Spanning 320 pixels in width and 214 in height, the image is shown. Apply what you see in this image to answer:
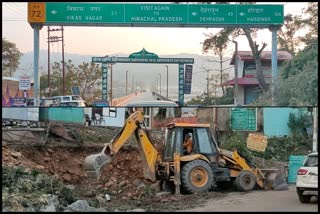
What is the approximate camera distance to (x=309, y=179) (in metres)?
14.8

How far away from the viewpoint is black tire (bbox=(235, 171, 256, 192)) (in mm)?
18969

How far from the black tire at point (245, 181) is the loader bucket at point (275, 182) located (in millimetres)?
904

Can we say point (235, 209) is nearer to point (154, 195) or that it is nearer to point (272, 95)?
point (154, 195)

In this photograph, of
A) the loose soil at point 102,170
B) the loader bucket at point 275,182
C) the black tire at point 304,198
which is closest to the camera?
the black tire at point 304,198

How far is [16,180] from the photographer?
1543cm

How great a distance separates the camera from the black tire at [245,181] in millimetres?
18969

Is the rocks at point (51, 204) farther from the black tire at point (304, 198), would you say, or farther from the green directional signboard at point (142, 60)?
the green directional signboard at point (142, 60)

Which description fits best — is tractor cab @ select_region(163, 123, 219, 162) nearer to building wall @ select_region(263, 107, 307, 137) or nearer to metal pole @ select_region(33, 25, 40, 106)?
building wall @ select_region(263, 107, 307, 137)

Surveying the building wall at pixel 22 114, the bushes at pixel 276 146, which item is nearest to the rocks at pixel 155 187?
the bushes at pixel 276 146

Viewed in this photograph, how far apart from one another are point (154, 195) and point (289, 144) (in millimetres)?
11912

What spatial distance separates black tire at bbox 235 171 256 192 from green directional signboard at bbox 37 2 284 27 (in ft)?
48.1

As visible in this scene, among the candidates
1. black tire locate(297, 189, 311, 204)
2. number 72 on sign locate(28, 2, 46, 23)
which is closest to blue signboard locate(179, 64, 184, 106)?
number 72 on sign locate(28, 2, 46, 23)

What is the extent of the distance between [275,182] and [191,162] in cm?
335

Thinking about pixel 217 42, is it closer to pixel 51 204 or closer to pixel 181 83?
pixel 181 83
